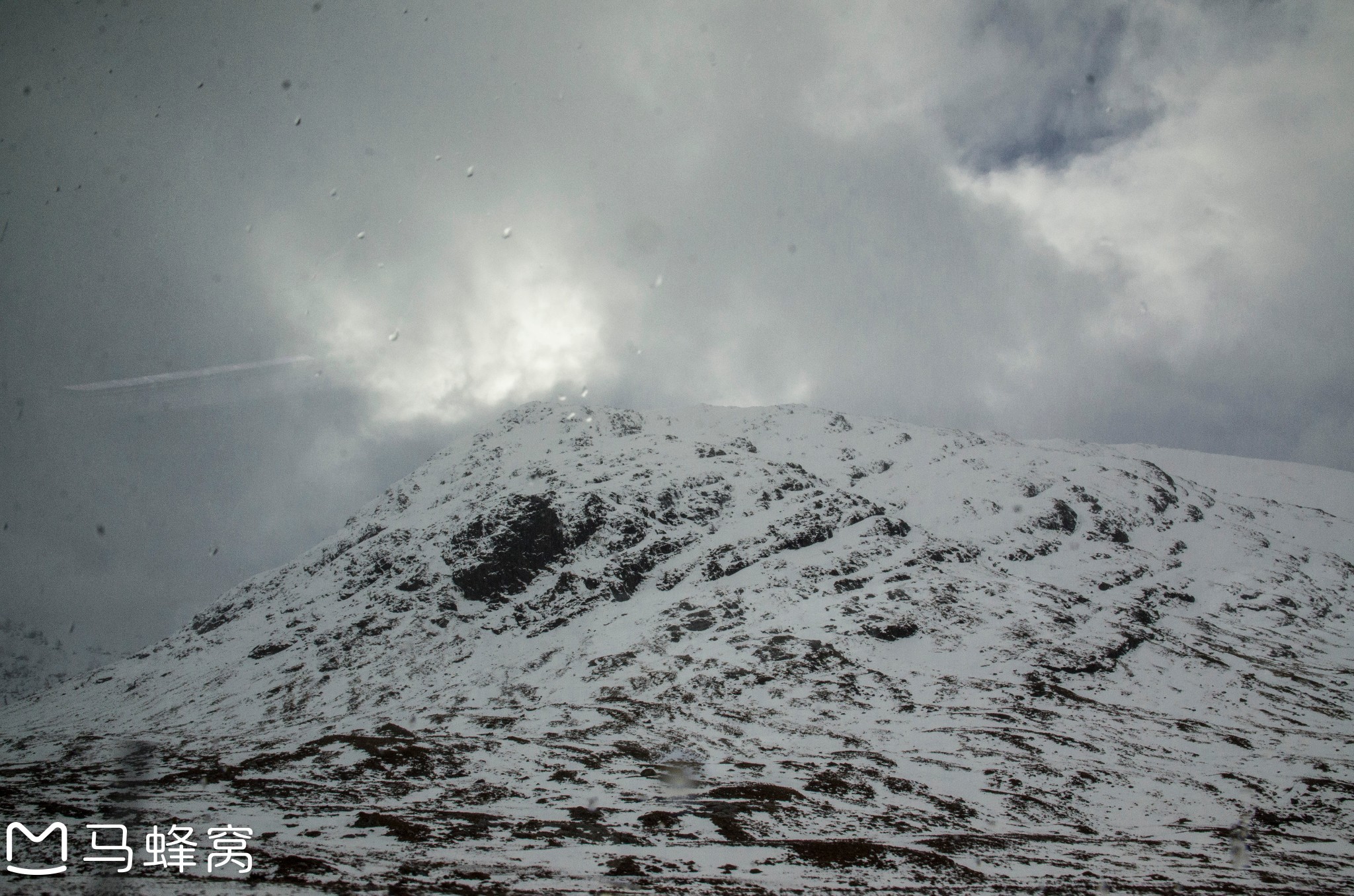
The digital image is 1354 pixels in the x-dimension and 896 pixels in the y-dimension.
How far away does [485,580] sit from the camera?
116438 mm

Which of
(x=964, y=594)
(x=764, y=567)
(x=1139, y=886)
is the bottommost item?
(x=1139, y=886)

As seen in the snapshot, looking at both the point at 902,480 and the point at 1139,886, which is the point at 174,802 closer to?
the point at 1139,886

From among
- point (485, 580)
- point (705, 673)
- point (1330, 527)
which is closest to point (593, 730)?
point (705, 673)

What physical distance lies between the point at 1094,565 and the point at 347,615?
123 meters

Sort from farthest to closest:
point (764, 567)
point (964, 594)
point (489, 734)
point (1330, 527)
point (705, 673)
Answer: point (1330, 527) → point (764, 567) → point (964, 594) → point (705, 673) → point (489, 734)

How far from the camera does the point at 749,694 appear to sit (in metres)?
71.5

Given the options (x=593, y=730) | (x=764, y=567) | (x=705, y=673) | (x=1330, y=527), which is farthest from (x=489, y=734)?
(x=1330, y=527)

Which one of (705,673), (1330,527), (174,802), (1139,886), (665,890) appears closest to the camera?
(665,890)

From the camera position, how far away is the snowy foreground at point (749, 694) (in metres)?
27.4

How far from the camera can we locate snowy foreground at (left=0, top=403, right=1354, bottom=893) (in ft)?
89.9

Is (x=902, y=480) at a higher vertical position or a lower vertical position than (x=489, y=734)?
higher

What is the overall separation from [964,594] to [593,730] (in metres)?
59.2

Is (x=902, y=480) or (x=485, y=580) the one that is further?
(x=902, y=480)

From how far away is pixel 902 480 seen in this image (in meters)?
164
